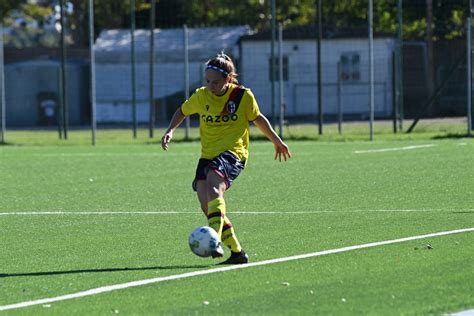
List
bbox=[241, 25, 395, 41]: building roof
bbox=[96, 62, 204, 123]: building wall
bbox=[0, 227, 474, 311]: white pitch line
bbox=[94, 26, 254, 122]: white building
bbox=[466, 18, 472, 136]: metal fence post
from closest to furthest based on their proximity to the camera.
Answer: bbox=[0, 227, 474, 311]: white pitch line → bbox=[466, 18, 472, 136]: metal fence post → bbox=[241, 25, 395, 41]: building roof → bbox=[96, 62, 204, 123]: building wall → bbox=[94, 26, 254, 122]: white building

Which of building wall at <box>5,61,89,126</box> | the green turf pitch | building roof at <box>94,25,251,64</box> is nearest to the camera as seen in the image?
the green turf pitch

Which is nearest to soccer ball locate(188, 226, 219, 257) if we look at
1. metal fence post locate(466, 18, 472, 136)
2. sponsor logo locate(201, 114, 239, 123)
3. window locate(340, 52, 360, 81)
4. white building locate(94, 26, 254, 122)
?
sponsor logo locate(201, 114, 239, 123)

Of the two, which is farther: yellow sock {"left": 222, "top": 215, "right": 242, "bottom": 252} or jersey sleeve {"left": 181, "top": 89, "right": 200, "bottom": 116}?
jersey sleeve {"left": 181, "top": 89, "right": 200, "bottom": 116}

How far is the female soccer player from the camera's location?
995 cm

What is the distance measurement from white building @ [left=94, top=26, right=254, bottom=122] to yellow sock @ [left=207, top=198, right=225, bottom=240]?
3596 cm

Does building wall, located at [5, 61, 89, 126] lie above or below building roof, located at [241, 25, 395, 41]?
below

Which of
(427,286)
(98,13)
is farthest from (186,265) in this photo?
(98,13)

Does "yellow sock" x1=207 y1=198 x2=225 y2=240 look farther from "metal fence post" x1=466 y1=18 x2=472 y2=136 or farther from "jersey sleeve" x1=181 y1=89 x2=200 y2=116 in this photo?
"metal fence post" x1=466 y1=18 x2=472 y2=136

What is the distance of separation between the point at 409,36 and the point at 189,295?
116 feet

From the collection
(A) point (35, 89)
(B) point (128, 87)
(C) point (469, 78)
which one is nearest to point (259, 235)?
(C) point (469, 78)

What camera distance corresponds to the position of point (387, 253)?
9.97 meters

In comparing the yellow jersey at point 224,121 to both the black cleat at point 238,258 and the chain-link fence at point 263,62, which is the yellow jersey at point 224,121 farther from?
the chain-link fence at point 263,62

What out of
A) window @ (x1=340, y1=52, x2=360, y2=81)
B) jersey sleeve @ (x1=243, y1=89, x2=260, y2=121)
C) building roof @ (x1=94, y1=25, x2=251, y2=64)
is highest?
building roof @ (x1=94, y1=25, x2=251, y2=64)

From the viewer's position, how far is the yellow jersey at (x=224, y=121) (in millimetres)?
10203
